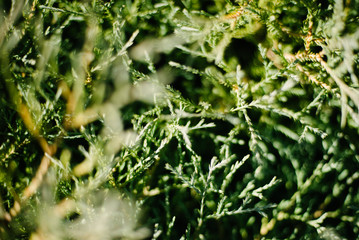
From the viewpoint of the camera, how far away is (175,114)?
1355 millimetres

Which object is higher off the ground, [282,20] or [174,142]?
[282,20]

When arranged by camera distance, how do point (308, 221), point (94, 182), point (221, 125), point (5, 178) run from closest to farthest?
point (94, 182)
point (5, 178)
point (308, 221)
point (221, 125)

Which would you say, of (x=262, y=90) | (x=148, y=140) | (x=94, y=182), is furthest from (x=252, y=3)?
(x=94, y=182)

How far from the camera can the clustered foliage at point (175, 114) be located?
1.30 meters

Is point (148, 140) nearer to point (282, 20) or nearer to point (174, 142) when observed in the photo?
point (174, 142)

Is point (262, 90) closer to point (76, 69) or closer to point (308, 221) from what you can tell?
point (308, 221)

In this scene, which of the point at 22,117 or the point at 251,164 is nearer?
the point at 22,117

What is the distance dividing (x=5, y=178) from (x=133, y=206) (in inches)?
24.4

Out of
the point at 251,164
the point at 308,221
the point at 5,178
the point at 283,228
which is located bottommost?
the point at 283,228

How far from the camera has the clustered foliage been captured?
130 centimetres

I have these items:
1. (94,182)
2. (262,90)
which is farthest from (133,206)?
(262,90)

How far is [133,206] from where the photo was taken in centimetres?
141

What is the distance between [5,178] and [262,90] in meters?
1.36

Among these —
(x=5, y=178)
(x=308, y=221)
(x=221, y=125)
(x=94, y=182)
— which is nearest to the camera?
(x=94, y=182)
